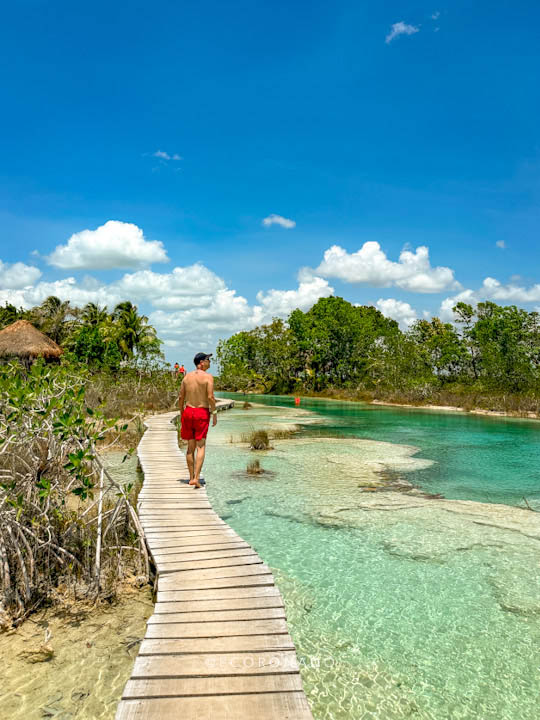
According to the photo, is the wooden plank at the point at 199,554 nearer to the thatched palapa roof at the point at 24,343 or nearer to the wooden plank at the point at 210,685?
the wooden plank at the point at 210,685

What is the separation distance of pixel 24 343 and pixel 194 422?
2587cm

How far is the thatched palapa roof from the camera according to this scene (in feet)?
94.3

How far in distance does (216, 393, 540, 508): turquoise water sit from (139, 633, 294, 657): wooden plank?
7300mm

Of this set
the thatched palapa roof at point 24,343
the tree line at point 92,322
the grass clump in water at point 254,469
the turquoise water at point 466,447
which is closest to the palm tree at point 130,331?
the tree line at point 92,322

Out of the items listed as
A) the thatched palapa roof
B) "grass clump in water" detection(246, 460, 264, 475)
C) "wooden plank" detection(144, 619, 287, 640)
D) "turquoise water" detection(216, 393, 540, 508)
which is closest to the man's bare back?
"wooden plank" detection(144, 619, 287, 640)

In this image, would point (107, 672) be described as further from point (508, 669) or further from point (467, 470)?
point (467, 470)

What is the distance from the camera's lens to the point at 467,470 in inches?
499

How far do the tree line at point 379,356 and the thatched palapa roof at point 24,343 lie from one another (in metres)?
23.9

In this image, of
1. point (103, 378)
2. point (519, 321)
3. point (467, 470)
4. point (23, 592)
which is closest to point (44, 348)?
point (103, 378)

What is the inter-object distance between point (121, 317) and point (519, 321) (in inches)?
1265

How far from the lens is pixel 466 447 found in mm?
16516

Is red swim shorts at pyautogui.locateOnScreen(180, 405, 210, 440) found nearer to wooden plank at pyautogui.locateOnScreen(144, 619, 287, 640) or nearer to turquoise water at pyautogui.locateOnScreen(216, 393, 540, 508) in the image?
wooden plank at pyautogui.locateOnScreen(144, 619, 287, 640)

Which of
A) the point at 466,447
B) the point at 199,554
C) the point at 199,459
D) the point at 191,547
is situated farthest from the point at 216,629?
the point at 466,447

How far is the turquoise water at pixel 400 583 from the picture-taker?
3885mm
